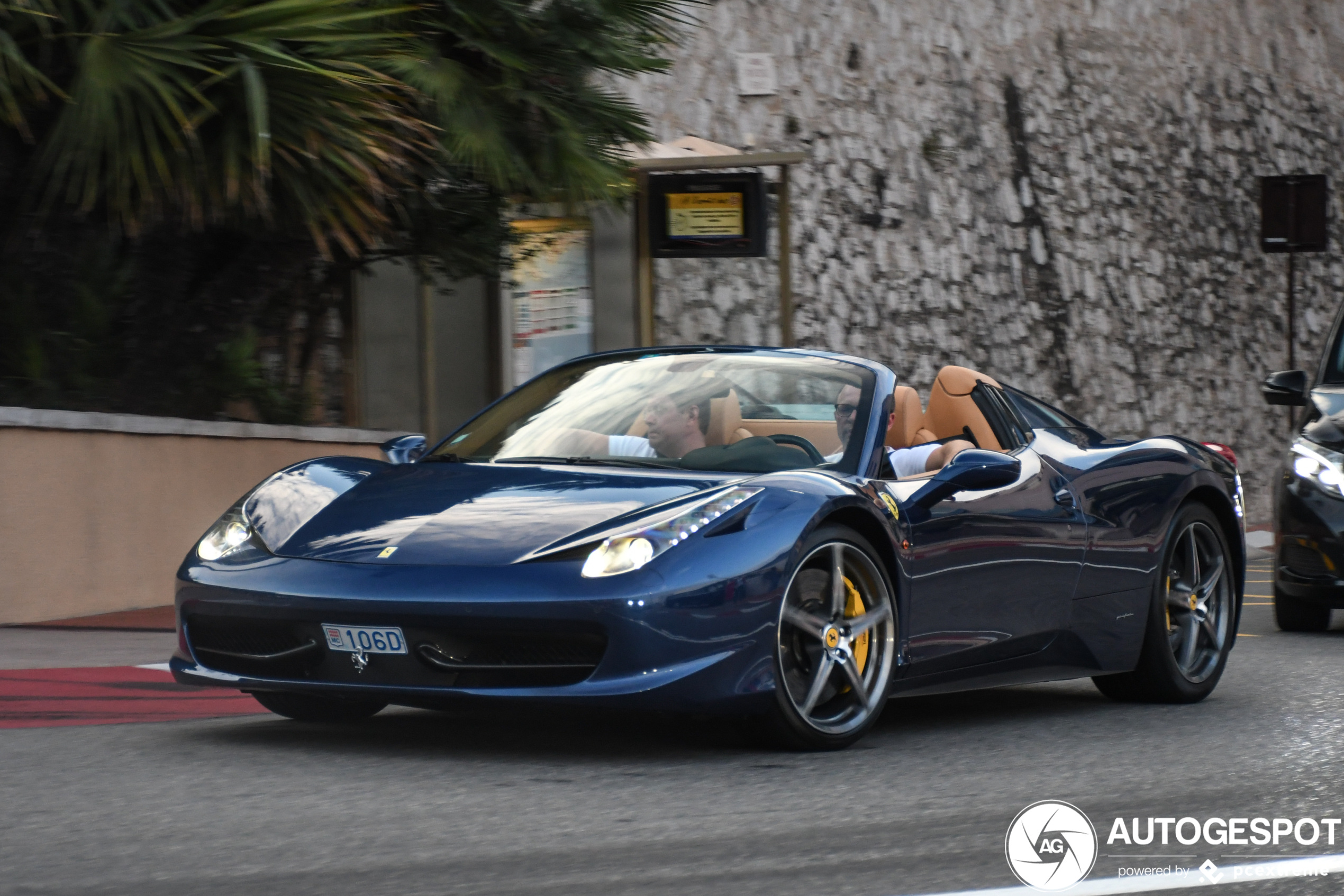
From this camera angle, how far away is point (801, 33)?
758 inches

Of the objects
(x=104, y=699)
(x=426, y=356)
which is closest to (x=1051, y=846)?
(x=104, y=699)

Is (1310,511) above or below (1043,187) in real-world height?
below

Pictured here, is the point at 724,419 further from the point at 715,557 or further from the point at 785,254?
the point at 785,254

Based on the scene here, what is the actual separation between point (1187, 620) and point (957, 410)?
4.13 feet

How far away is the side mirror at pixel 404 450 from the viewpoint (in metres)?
6.02

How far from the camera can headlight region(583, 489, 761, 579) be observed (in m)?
4.80

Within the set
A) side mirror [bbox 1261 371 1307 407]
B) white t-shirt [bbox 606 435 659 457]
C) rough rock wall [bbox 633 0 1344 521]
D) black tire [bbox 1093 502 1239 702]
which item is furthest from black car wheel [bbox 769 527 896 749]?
rough rock wall [bbox 633 0 1344 521]

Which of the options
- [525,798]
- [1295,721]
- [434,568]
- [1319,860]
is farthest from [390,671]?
[1295,721]

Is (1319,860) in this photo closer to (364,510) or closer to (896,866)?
(896,866)

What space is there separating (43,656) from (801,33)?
43.3ft

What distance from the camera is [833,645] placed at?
5.23 meters

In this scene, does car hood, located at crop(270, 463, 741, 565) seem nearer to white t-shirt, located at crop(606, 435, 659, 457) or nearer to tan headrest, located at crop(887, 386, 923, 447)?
white t-shirt, located at crop(606, 435, 659, 457)

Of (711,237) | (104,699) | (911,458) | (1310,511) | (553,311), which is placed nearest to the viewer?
(911,458)

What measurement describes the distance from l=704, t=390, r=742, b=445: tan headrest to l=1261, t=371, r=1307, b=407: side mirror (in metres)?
4.81
